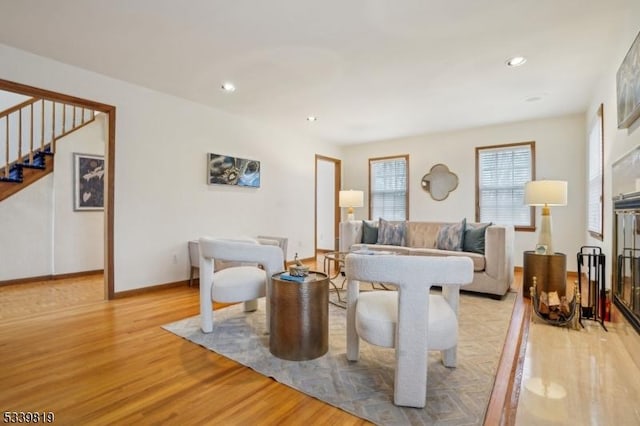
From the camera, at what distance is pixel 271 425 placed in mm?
1578

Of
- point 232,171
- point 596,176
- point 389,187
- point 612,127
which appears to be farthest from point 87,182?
point 596,176

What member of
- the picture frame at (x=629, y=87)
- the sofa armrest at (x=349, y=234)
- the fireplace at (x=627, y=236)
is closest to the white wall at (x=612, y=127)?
the picture frame at (x=629, y=87)

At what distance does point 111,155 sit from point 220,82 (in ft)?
4.81

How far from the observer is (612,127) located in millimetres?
3176

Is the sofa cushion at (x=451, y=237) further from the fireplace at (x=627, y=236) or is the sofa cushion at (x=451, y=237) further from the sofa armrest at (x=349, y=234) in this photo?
the fireplace at (x=627, y=236)

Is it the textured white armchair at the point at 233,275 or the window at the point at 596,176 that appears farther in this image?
the window at the point at 596,176

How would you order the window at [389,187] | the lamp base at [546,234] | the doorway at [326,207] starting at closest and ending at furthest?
the lamp base at [546,234] → the window at [389,187] → the doorway at [326,207]

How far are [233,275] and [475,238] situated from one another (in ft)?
9.80

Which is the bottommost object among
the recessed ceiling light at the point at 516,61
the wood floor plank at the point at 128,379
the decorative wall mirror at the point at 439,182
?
the wood floor plank at the point at 128,379

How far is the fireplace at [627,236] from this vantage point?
223cm

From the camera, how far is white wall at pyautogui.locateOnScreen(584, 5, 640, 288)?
2.44m

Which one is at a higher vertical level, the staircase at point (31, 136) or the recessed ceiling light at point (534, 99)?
the recessed ceiling light at point (534, 99)

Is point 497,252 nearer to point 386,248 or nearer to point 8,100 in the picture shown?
point 386,248

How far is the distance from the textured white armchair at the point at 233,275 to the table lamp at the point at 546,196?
303 cm
